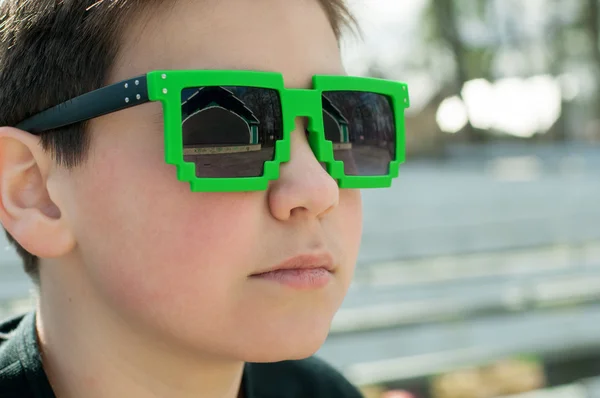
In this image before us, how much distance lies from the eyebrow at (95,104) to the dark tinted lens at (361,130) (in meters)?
0.31

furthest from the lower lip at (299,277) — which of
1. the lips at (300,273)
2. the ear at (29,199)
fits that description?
the ear at (29,199)

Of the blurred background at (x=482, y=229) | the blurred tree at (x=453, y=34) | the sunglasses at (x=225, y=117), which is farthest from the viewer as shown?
the blurred tree at (x=453, y=34)

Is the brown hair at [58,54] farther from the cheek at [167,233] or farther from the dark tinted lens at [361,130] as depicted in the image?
the dark tinted lens at [361,130]

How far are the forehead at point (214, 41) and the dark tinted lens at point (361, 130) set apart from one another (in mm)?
80

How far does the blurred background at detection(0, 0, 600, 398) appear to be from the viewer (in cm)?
348

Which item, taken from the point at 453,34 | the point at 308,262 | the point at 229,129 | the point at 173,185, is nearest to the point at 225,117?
the point at 229,129

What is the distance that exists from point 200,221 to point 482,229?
646 cm

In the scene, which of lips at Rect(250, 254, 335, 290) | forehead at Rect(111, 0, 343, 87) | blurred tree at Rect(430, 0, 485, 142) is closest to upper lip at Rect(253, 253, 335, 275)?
lips at Rect(250, 254, 335, 290)

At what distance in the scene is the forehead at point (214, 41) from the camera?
109 centimetres

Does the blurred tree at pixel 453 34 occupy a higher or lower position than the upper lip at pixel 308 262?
higher

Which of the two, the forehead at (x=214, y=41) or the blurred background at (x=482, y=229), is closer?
the forehead at (x=214, y=41)

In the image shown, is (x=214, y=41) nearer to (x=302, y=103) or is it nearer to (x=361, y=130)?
(x=302, y=103)

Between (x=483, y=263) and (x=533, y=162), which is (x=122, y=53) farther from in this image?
(x=533, y=162)

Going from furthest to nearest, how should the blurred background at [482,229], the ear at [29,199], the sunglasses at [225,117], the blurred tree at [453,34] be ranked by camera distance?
the blurred tree at [453,34] → the blurred background at [482,229] → the ear at [29,199] → the sunglasses at [225,117]
